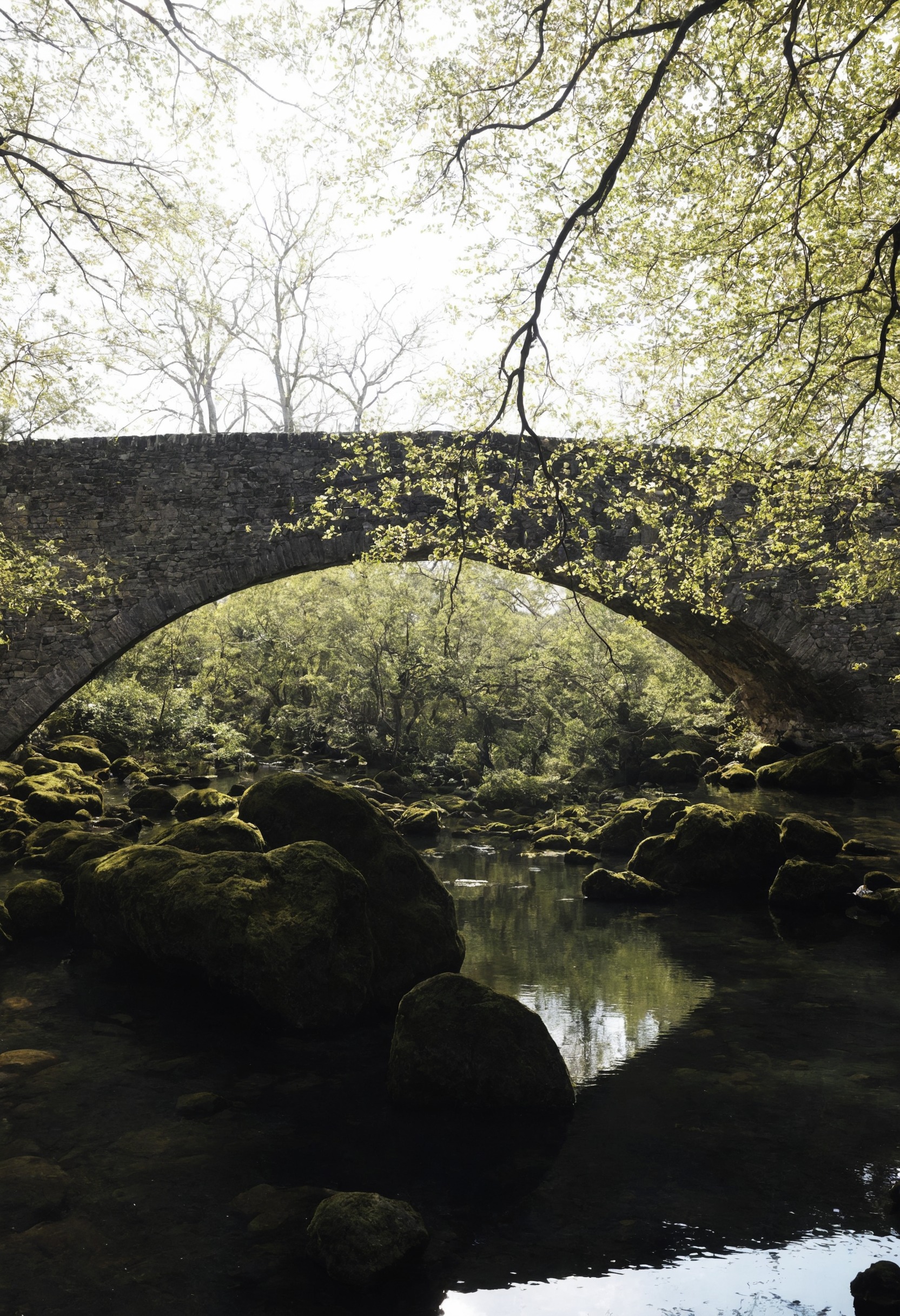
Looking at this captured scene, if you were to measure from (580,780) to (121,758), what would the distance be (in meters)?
9.21

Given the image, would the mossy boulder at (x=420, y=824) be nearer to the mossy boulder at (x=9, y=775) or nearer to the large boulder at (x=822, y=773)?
the large boulder at (x=822, y=773)

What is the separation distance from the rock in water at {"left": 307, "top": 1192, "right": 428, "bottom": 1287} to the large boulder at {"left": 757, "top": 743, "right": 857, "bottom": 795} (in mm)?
12599

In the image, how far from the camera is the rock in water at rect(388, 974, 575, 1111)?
471cm

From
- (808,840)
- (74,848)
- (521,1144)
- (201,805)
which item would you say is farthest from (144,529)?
(521,1144)

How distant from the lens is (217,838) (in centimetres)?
739

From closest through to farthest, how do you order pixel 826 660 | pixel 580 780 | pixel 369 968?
pixel 369 968 < pixel 826 660 < pixel 580 780

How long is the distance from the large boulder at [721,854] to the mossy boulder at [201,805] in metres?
6.26

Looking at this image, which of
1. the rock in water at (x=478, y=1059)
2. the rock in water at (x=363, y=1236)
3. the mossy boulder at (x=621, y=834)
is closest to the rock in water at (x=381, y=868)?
the rock in water at (x=478, y=1059)

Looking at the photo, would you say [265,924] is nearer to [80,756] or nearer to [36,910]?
[36,910]

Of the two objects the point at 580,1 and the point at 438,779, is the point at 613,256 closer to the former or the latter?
the point at 580,1

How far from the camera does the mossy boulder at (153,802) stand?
45.1 feet

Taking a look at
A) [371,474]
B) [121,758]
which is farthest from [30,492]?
[121,758]

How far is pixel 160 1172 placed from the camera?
13.5 feet

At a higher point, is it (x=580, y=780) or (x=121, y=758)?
(x=121, y=758)
